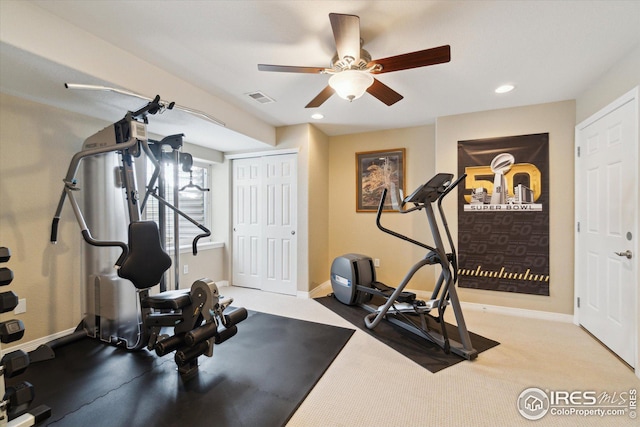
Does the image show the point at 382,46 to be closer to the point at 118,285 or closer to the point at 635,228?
Answer: the point at 635,228

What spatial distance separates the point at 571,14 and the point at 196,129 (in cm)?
354

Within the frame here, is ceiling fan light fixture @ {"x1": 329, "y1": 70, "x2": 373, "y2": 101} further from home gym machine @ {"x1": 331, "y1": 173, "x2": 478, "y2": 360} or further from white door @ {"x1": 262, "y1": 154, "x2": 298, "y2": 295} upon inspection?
white door @ {"x1": 262, "y1": 154, "x2": 298, "y2": 295}

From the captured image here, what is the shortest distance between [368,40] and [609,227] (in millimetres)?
2747

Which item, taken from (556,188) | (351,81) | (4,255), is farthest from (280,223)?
(556,188)

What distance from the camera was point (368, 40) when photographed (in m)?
2.08

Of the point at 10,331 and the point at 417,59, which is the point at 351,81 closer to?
the point at 417,59

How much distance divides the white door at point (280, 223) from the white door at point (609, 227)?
3411 millimetres

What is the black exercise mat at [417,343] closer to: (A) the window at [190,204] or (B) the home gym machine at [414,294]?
(B) the home gym machine at [414,294]

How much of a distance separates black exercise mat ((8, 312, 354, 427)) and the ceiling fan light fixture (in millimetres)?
2150

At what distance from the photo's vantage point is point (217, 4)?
1740mm

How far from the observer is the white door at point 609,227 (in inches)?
87.8

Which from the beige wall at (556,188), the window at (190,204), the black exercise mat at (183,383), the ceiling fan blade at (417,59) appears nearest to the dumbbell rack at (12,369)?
the black exercise mat at (183,383)

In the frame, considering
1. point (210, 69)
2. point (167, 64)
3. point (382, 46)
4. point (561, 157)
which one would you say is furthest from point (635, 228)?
point (167, 64)

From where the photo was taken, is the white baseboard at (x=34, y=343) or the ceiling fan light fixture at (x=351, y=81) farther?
the white baseboard at (x=34, y=343)
